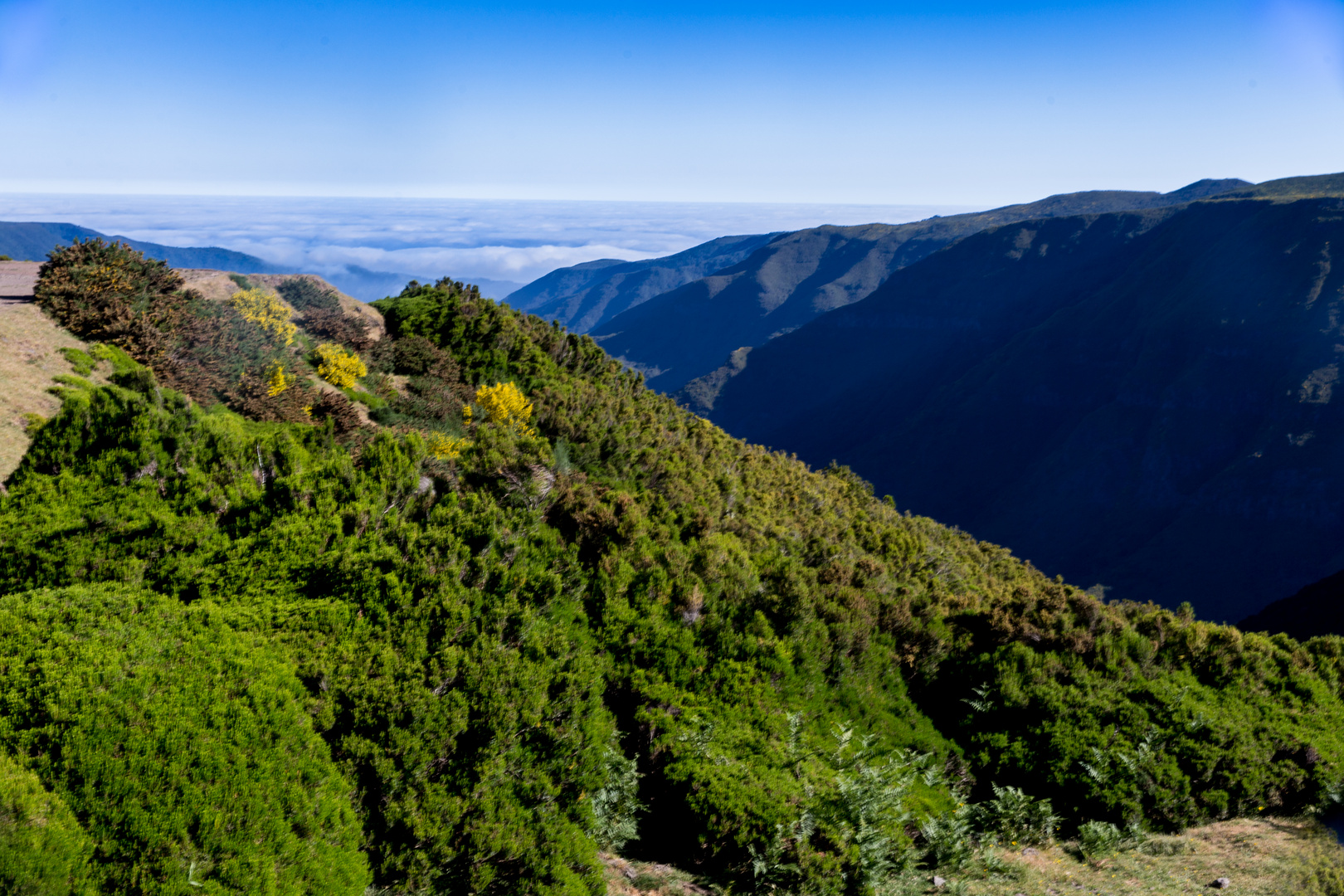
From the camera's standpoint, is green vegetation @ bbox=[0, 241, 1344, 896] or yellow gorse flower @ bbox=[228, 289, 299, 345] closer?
green vegetation @ bbox=[0, 241, 1344, 896]

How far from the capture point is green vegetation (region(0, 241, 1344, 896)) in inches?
239

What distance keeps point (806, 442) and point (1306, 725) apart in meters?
156

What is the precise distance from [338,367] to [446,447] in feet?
19.8

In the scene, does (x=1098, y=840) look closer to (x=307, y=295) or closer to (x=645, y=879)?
(x=645, y=879)

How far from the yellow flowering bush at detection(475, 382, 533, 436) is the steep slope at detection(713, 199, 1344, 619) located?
10088 centimetres

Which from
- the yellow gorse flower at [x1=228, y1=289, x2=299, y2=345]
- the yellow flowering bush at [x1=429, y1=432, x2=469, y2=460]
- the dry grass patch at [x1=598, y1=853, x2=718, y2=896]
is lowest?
the dry grass patch at [x1=598, y1=853, x2=718, y2=896]

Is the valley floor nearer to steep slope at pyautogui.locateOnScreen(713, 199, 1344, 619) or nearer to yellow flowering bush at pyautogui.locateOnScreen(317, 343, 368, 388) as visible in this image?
yellow flowering bush at pyautogui.locateOnScreen(317, 343, 368, 388)

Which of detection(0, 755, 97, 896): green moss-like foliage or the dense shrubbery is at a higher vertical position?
the dense shrubbery

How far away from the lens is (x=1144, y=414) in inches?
4931

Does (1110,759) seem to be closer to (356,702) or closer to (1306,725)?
(1306,725)

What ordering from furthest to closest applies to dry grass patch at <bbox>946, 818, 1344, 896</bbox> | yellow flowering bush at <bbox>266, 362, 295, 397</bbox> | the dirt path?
the dirt path
yellow flowering bush at <bbox>266, 362, 295, 397</bbox>
dry grass patch at <bbox>946, 818, 1344, 896</bbox>

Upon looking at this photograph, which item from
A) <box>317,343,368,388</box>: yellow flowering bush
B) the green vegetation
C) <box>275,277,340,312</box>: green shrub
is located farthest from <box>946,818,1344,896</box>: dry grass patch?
<box>275,277,340,312</box>: green shrub

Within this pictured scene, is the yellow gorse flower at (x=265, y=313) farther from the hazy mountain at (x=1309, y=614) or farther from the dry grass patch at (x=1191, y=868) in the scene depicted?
the hazy mountain at (x=1309, y=614)

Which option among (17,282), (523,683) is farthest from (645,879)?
(17,282)
